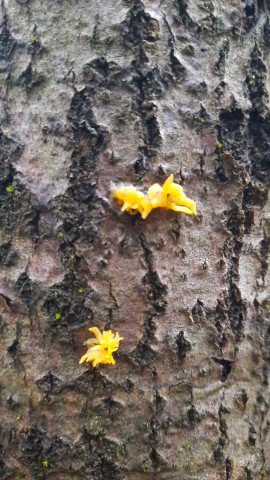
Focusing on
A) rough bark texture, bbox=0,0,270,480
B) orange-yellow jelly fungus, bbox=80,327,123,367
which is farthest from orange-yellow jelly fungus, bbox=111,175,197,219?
orange-yellow jelly fungus, bbox=80,327,123,367

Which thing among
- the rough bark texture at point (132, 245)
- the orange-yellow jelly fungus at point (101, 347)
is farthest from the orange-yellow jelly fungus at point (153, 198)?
the orange-yellow jelly fungus at point (101, 347)

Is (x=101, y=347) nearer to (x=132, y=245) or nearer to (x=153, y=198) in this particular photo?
(x=132, y=245)

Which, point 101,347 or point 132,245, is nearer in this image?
point 101,347

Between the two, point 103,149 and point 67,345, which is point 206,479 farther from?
point 103,149

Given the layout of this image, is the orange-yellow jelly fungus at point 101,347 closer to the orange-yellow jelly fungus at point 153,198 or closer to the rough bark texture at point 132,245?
the rough bark texture at point 132,245

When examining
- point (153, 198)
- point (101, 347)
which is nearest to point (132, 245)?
point (153, 198)

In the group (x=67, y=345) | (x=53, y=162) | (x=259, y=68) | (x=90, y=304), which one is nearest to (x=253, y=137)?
(x=259, y=68)
